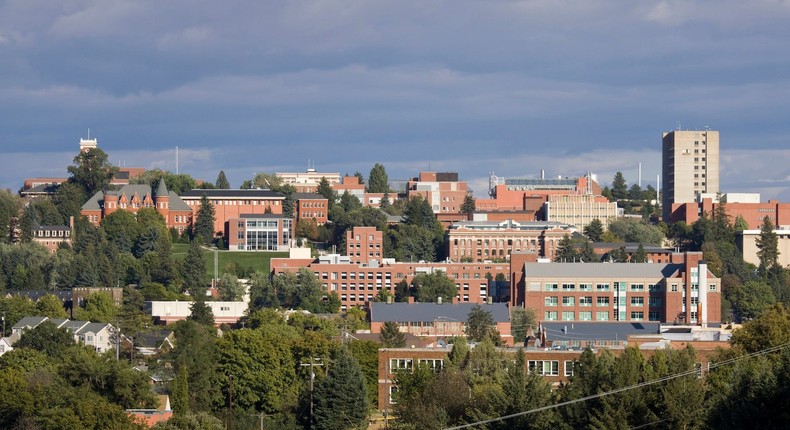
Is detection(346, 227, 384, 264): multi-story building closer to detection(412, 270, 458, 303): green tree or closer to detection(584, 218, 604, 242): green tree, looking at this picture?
detection(412, 270, 458, 303): green tree

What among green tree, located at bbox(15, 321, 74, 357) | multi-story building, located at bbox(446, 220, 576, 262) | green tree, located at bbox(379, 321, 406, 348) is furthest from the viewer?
multi-story building, located at bbox(446, 220, 576, 262)

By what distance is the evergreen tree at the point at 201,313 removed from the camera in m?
130

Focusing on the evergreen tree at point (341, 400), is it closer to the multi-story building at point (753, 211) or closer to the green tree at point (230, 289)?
the green tree at point (230, 289)

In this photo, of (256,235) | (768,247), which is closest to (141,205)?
(256,235)

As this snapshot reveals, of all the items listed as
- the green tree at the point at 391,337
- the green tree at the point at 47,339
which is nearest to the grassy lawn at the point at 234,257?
the green tree at the point at 391,337

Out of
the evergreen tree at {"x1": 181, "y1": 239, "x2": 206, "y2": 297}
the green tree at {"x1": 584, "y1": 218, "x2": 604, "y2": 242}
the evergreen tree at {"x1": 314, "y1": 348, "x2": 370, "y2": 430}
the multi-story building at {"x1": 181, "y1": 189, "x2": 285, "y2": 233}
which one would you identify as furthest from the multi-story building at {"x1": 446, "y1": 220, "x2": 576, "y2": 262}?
the evergreen tree at {"x1": 314, "y1": 348, "x2": 370, "y2": 430}

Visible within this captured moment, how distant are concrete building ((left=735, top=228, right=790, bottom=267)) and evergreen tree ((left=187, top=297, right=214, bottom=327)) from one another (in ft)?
224

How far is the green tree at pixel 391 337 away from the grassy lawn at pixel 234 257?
49.2 meters

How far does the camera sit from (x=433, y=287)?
152m

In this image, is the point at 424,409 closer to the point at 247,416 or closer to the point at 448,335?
the point at 247,416

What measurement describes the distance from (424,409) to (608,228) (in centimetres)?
Result: 12237

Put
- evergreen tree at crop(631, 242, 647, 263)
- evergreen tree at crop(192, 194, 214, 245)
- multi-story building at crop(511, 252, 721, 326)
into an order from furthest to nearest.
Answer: evergreen tree at crop(192, 194, 214, 245)
evergreen tree at crop(631, 242, 647, 263)
multi-story building at crop(511, 252, 721, 326)

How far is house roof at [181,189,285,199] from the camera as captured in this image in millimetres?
194250

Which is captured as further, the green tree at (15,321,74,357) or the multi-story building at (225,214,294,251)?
the multi-story building at (225,214,294,251)
